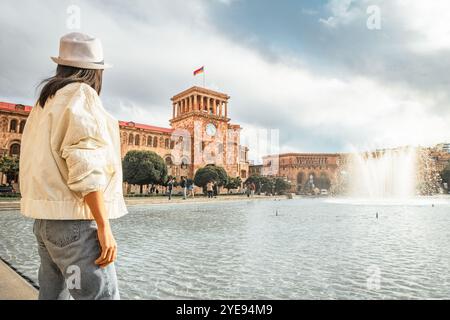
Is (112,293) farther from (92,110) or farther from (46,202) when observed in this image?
(92,110)

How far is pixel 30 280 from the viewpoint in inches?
179

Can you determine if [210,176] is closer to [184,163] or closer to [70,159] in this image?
[184,163]

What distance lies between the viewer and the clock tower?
6656 centimetres

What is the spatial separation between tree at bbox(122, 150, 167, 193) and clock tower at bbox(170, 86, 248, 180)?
77.3ft

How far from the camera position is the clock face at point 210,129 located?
68.3m

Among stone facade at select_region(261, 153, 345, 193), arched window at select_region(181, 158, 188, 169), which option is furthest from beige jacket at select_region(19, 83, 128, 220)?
stone facade at select_region(261, 153, 345, 193)

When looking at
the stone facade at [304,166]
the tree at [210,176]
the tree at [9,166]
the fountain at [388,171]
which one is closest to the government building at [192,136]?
the tree at [210,176]

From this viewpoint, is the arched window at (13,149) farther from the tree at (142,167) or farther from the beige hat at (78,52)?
the beige hat at (78,52)

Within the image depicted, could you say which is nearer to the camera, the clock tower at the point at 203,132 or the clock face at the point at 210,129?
the clock tower at the point at 203,132

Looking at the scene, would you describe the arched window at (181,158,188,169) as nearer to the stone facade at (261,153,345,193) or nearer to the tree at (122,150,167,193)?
the tree at (122,150,167,193)

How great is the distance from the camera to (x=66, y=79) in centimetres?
194

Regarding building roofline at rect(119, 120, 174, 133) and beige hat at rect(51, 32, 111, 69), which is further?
building roofline at rect(119, 120, 174, 133)

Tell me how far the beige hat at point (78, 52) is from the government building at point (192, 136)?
60.4 m
